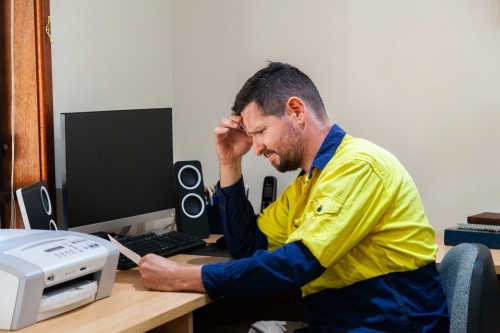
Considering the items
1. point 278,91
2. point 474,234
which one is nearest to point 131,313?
point 278,91

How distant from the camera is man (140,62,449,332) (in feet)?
5.19

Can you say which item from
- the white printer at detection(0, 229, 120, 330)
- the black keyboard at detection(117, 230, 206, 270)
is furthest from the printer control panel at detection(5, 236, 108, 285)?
the black keyboard at detection(117, 230, 206, 270)

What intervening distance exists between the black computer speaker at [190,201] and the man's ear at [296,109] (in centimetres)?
76

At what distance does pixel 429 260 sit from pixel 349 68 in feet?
3.45

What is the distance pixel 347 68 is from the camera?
254cm

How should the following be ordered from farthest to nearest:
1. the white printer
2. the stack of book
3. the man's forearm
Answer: the stack of book → the man's forearm → the white printer

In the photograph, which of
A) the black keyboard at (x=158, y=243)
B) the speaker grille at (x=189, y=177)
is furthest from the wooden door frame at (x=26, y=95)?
the speaker grille at (x=189, y=177)

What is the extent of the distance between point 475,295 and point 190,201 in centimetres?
120

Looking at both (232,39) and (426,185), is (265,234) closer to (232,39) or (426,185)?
(426,185)

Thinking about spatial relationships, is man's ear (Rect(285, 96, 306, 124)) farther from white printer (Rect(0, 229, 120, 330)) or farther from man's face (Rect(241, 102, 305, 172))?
white printer (Rect(0, 229, 120, 330))

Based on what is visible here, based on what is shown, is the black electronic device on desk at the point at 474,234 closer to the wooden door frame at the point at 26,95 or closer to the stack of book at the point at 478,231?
the stack of book at the point at 478,231

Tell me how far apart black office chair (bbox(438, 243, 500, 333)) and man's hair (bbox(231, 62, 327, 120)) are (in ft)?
1.76

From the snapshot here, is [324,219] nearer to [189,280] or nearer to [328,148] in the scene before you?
[328,148]

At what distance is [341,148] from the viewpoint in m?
1.75
